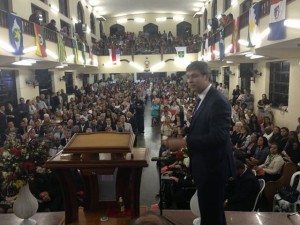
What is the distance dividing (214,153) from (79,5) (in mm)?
20586

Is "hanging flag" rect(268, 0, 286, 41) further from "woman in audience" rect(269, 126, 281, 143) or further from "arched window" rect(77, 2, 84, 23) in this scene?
"arched window" rect(77, 2, 84, 23)

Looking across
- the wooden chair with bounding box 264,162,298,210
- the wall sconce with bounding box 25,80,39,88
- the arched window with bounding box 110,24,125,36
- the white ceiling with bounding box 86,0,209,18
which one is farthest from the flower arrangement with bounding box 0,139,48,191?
the arched window with bounding box 110,24,125,36

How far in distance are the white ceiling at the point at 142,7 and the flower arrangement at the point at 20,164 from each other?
69.2 ft

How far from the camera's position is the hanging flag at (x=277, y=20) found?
6.16 metres

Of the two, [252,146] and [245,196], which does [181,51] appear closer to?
[252,146]

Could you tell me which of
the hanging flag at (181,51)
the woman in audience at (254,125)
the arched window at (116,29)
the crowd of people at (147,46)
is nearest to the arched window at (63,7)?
the crowd of people at (147,46)

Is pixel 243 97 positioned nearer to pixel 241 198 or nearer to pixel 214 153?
pixel 241 198

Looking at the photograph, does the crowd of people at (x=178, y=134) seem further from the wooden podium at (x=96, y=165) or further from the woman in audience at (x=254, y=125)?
the wooden podium at (x=96, y=165)

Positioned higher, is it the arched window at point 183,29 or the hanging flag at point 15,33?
the arched window at point 183,29

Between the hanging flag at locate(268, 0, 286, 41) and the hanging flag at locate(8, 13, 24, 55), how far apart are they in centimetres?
643

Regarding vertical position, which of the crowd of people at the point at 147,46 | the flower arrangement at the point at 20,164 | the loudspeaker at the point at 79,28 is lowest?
the flower arrangement at the point at 20,164

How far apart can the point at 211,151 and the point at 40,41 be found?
8998 mm

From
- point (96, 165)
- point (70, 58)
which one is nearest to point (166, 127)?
point (96, 165)

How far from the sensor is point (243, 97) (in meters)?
12.4
